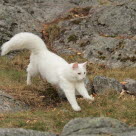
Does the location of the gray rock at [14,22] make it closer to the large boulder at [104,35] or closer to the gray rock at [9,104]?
Answer: the large boulder at [104,35]

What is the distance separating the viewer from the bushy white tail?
9.32 meters

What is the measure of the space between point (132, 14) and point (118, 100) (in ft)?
22.2

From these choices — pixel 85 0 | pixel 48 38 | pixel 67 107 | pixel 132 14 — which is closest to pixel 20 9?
pixel 48 38

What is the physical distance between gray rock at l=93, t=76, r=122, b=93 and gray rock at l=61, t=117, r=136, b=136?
3854mm

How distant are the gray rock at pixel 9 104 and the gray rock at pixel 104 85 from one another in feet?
6.22

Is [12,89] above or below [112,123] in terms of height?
below

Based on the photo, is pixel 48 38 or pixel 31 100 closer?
pixel 31 100

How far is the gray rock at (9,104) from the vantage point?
27.5 feet

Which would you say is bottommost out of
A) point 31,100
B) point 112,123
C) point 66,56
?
point 66,56

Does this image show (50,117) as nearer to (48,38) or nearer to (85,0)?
(48,38)

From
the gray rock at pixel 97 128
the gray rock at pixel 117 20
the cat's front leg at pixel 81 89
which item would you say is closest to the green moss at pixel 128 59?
the gray rock at pixel 117 20

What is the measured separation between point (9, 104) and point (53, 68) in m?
1.31

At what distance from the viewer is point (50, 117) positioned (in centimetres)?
764

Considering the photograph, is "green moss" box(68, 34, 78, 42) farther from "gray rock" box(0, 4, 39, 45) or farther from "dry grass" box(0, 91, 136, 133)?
"dry grass" box(0, 91, 136, 133)
